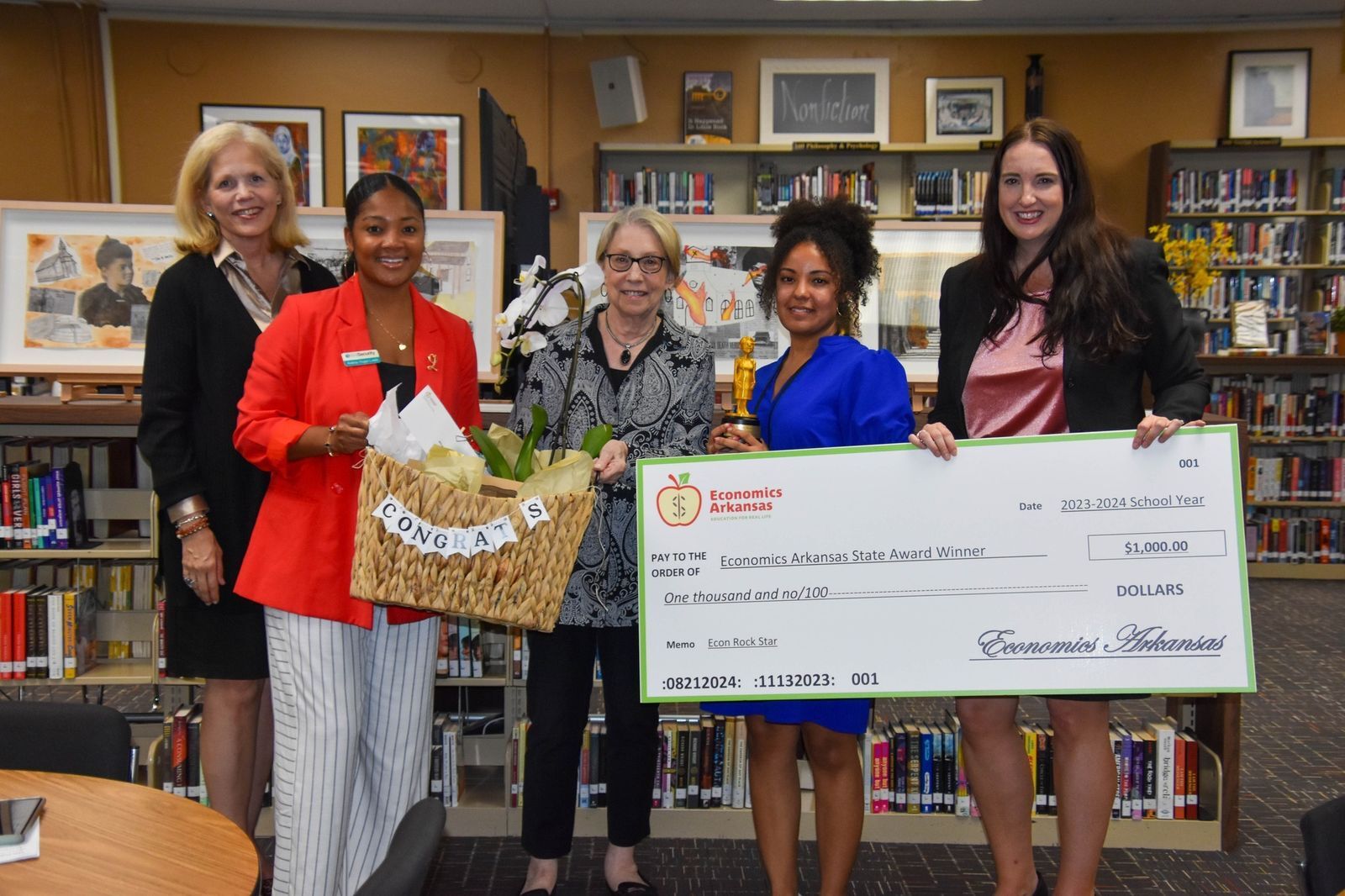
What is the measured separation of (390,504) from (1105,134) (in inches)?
303

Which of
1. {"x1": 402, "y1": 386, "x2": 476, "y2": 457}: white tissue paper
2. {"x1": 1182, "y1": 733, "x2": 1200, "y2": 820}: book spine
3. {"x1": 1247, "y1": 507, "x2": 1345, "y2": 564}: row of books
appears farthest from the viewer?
{"x1": 1247, "y1": 507, "x2": 1345, "y2": 564}: row of books

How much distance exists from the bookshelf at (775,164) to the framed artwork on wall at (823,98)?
0.59 feet

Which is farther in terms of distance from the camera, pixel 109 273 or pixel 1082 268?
pixel 109 273

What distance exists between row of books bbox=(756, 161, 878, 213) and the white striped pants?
19.9ft

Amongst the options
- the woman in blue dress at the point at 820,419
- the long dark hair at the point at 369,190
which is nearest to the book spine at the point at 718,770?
the woman in blue dress at the point at 820,419

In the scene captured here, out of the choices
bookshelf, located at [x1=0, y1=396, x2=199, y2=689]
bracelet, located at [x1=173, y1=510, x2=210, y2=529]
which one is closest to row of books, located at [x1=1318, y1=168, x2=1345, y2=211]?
bookshelf, located at [x1=0, y1=396, x2=199, y2=689]

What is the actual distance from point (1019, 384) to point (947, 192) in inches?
234

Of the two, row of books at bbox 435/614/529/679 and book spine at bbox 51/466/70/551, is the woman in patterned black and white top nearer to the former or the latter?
row of books at bbox 435/614/529/679

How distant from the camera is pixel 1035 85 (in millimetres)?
7707

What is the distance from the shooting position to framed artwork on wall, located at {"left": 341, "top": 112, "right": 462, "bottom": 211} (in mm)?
7945

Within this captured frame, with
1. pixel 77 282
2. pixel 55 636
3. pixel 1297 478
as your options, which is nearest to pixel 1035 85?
pixel 1297 478

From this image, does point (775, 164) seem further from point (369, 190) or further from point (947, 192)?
point (369, 190)

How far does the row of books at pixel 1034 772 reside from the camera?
10.4 feet

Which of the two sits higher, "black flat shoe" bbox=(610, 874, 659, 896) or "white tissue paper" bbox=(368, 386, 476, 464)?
"white tissue paper" bbox=(368, 386, 476, 464)
